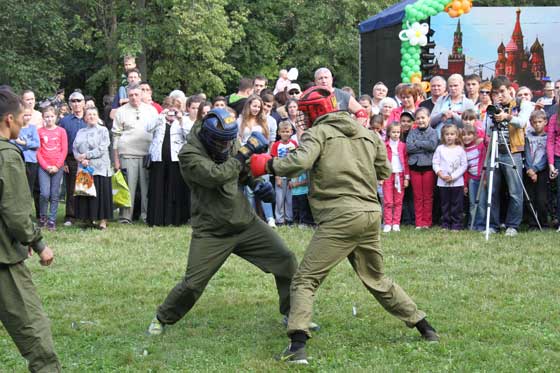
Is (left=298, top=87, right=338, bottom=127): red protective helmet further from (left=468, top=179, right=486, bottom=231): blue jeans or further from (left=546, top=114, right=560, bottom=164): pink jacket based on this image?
(left=546, top=114, right=560, bottom=164): pink jacket

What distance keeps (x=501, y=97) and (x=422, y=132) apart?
1.24 m

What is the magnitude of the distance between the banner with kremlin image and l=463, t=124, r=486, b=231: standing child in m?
9.01

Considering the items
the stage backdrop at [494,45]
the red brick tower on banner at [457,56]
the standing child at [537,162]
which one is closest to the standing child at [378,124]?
the standing child at [537,162]

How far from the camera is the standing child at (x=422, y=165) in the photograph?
11.5 metres

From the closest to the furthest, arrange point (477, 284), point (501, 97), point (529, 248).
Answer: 1. point (477, 284)
2. point (529, 248)
3. point (501, 97)

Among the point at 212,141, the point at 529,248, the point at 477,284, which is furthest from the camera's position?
the point at 529,248

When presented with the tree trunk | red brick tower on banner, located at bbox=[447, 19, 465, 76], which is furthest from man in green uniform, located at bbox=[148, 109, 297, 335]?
the tree trunk

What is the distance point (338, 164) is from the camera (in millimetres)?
5883

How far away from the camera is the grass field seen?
19.4 ft

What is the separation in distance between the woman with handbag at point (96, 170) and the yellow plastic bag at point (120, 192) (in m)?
0.29

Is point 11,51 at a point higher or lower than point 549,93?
higher

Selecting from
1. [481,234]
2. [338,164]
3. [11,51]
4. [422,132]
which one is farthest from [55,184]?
[11,51]

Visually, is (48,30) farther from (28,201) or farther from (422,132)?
(28,201)

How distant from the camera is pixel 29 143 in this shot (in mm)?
11805
